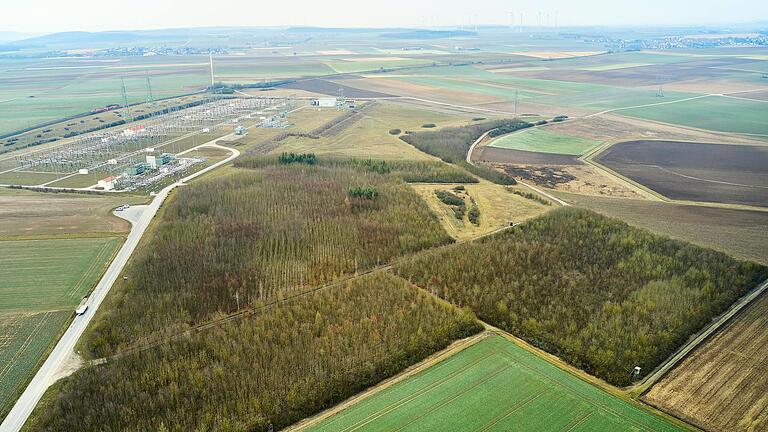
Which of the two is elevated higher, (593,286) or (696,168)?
(696,168)

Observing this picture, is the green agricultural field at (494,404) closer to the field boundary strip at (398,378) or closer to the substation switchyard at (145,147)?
the field boundary strip at (398,378)

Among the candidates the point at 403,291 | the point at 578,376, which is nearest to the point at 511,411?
the point at 578,376

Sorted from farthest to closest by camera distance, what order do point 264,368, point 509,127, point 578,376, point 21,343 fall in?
point 509,127, point 21,343, point 578,376, point 264,368

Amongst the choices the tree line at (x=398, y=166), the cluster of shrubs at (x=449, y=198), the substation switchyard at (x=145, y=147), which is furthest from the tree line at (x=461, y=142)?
the substation switchyard at (x=145, y=147)

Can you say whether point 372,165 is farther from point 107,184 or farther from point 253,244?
point 107,184

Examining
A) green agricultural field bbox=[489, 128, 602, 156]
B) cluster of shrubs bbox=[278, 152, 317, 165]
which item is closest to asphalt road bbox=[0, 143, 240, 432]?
cluster of shrubs bbox=[278, 152, 317, 165]

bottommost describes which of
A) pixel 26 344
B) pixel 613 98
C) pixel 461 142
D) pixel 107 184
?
pixel 26 344

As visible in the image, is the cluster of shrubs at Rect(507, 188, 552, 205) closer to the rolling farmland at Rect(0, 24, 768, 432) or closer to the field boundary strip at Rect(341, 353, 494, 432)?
the rolling farmland at Rect(0, 24, 768, 432)
